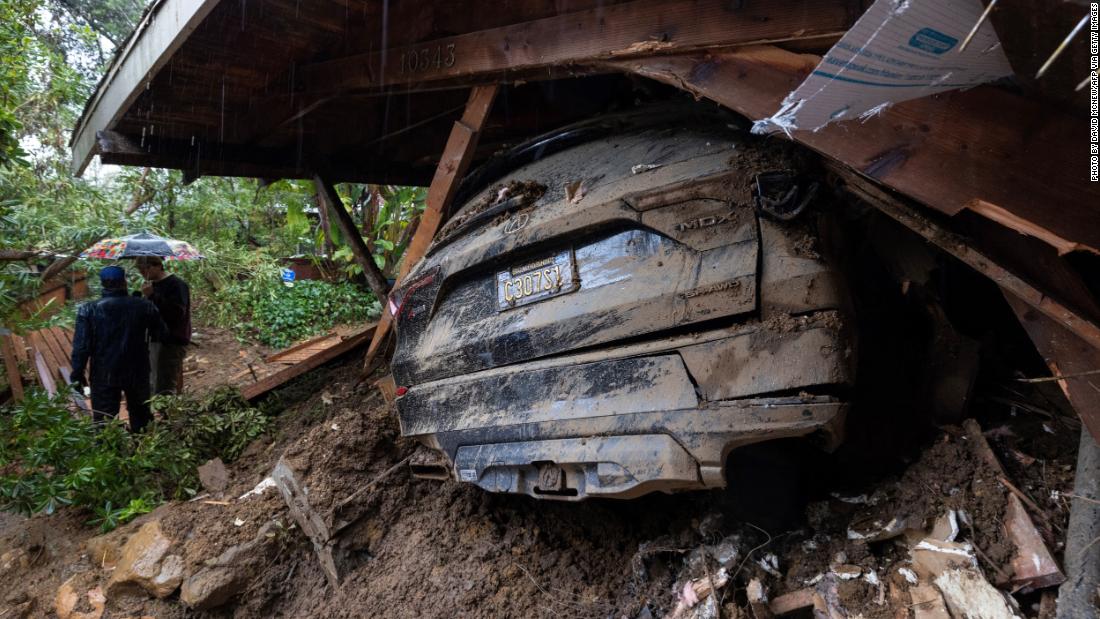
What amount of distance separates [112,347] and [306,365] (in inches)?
67.1

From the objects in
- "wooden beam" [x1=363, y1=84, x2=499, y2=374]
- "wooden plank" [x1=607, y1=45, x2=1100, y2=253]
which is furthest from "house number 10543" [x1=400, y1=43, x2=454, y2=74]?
"wooden plank" [x1=607, y1=45, x2=1100, y2=253]

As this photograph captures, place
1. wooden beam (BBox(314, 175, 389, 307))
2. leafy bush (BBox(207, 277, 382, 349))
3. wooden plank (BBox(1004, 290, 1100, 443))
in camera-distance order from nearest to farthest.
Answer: wooden plank (BBox(1004, 290, 1100, 443))
wooden beam (BBox(314, 175, 389, 307))
leafy bush (BBox(207, 277, 382, 349))

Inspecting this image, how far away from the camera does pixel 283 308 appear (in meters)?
10.7

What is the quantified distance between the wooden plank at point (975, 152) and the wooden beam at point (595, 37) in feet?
0.40

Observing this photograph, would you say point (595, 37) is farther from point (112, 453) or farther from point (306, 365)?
point (112, 453)

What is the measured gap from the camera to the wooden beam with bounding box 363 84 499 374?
3.33 m

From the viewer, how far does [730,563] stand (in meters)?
2.19

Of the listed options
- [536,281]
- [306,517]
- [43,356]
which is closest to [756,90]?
[536,281]

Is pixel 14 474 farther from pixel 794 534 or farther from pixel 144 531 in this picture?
pixel 794 534

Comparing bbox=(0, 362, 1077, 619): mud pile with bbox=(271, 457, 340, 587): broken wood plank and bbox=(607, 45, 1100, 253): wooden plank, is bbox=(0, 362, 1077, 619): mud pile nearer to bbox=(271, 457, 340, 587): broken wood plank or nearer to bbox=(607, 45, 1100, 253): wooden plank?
bbox=(271, 457, 340, 587): broken wood plank

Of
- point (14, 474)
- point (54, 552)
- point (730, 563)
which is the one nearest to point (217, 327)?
point (14, 474)

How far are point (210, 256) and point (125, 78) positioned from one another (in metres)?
7.81

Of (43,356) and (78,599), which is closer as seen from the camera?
(78,599)

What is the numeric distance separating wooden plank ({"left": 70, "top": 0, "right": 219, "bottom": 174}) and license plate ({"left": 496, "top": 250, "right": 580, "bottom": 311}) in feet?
6.13
